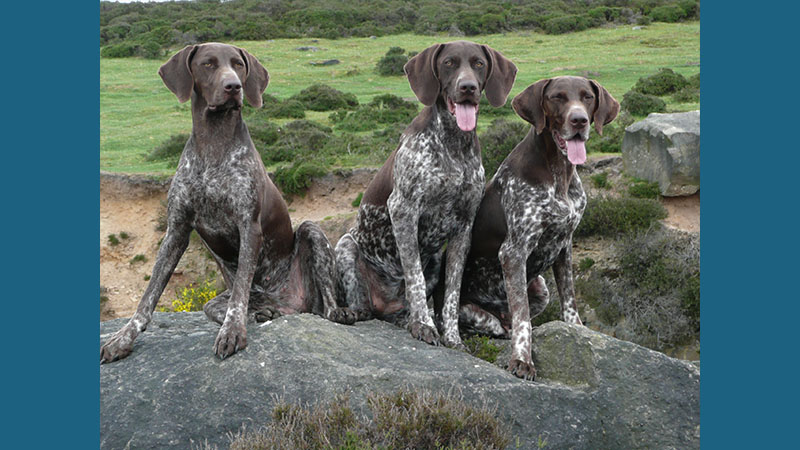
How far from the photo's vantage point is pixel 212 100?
562 centimetres

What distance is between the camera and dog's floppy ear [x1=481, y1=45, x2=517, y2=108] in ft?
20.4

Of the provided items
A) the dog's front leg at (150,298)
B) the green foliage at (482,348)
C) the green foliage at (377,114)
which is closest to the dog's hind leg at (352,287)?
the green foliage at (482,348)

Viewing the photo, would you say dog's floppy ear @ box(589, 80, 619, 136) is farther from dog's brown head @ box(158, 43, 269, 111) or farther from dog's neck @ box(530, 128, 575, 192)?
dog's brown head @ box(158, 43, 269, 111)

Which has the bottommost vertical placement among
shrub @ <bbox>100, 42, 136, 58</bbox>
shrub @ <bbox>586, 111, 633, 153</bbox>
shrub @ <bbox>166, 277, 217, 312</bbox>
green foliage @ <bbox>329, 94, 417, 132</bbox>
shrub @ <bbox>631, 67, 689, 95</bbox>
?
shrub @ <bbox>166, 277, 217, 312</bbox>

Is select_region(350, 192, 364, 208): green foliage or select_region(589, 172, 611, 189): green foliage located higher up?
select_region(589, 172, 611, 189): green foliage

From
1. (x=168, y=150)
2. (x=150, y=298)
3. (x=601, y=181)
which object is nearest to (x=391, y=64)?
(x=168, y=150)

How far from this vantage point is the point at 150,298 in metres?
5.80

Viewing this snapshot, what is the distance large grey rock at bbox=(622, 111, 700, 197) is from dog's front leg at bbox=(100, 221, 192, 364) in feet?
31.9

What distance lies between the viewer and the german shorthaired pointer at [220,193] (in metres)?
5.60

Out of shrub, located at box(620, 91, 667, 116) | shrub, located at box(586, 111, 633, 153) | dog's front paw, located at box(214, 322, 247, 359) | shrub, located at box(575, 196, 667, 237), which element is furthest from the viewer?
shrub, located at box(620, 91, 667, 116)

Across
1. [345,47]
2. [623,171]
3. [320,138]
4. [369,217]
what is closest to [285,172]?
[320,138]

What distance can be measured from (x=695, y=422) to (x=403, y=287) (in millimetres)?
2576

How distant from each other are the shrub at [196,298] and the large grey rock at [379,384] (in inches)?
195

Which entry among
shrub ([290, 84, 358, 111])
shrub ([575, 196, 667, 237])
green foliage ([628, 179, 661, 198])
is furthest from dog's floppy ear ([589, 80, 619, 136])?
shrub ([290, 84, 358, 111])
